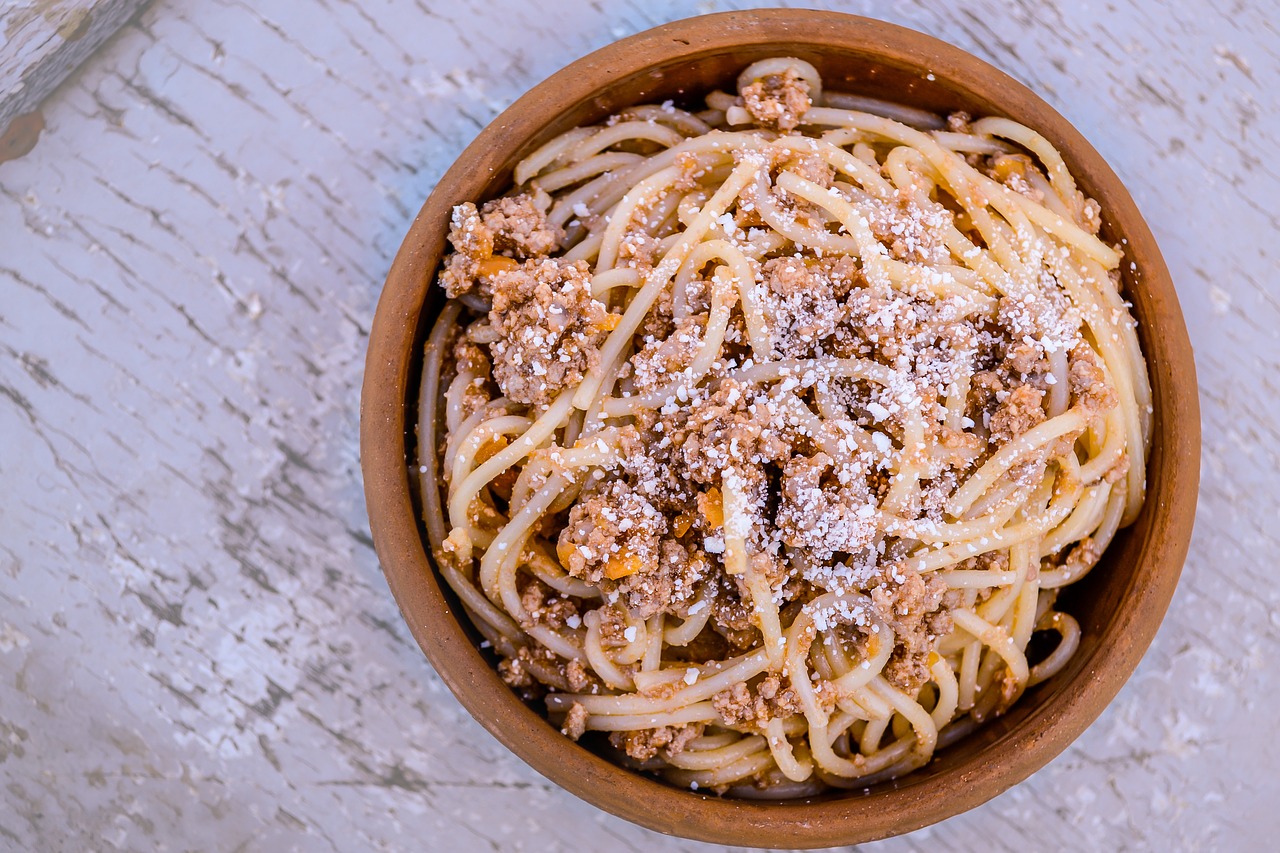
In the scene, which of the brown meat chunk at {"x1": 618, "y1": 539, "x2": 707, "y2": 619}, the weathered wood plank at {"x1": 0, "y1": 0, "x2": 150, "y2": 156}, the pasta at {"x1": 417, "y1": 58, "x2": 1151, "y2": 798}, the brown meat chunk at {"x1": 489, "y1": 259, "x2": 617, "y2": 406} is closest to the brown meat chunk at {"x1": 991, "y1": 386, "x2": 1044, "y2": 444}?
the pasta at {"x1": 417, "y1": 58, "x2": 1151, "y2": 798}

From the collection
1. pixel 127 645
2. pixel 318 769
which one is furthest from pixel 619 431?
pixel 127 645

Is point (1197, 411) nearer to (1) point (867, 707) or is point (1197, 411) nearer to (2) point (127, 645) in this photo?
(1) point (867, 707)

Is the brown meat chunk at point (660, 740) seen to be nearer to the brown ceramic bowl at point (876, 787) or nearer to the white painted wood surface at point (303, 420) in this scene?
the brown ceramic bowl at point (876, 787)

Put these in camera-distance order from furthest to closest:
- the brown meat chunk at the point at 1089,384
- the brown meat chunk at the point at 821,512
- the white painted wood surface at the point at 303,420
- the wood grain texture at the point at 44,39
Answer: the white painted wood surface at the point at 303,420
the wood grain texture at the point at 44,39
the brown meat chunk at the point at 1089,384
the brown meat chunk at the point at 821,512

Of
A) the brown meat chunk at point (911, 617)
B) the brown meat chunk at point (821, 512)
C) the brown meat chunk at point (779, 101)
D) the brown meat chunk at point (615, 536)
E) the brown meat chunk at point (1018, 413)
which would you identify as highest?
the brown meat chunk at point (779, 101)

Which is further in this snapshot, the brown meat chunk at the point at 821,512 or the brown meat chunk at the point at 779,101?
the brown meat chunk at the point at 779,101

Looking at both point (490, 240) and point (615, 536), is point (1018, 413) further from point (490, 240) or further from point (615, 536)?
point (490, 240)

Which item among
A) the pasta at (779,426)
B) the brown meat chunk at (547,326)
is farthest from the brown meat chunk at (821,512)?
the brown meat chunk at (547,326)
